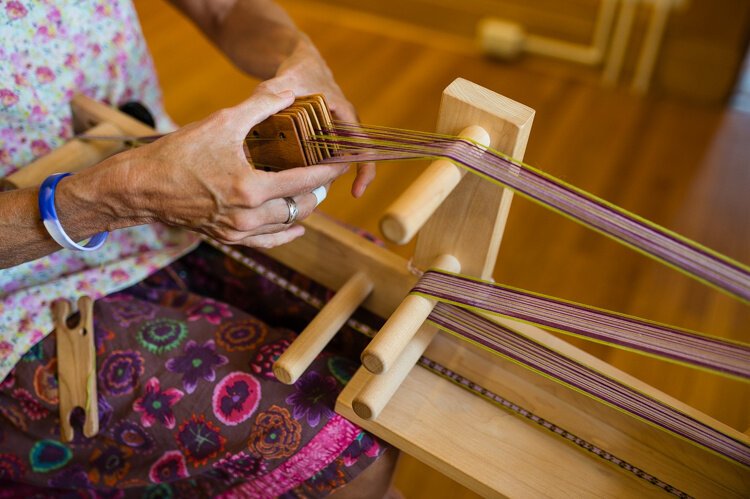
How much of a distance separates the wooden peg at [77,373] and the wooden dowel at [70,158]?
0.23 meters

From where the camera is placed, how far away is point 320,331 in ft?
3.17

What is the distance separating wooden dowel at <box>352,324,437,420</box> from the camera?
876 millimetres

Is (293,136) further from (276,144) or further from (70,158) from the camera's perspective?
(70,158)

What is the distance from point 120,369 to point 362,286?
15.1 inches

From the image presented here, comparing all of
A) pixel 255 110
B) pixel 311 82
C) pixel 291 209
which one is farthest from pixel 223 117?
pixel 311 82

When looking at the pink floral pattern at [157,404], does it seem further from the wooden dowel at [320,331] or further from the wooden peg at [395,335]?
the wooden peg at [395,335]

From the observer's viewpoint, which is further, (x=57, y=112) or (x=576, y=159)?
(x=576, y=159)

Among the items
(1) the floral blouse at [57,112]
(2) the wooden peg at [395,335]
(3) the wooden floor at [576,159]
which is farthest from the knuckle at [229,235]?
(3) the wooden floor at [576,159]

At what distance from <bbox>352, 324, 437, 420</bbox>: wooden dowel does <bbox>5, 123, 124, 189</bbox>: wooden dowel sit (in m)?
0.61

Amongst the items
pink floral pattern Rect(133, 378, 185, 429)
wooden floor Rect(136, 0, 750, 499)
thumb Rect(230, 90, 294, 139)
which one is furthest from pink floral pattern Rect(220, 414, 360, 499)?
wooden floor Rect(136, 0, 750, 499)

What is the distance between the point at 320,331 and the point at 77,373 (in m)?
0.38

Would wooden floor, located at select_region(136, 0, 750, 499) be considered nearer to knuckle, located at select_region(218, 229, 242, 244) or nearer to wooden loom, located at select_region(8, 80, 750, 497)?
wooden loom, located at select_region(8, 80, 750, 497)

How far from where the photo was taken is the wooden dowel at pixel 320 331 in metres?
0.92

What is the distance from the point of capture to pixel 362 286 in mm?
1047
